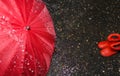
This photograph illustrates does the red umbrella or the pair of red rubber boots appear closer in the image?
the red umbrella

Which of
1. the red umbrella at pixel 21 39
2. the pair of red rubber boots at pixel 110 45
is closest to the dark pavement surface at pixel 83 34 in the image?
the pair of red rubber boots at pixel 110 45

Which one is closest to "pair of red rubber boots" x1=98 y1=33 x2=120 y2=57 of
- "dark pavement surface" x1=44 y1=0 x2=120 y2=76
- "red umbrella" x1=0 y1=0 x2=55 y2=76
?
"dark pavement surface" x1=44 y1=0 x2=120 y2=76

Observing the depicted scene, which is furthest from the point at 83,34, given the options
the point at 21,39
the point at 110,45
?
A: the point at 21,39

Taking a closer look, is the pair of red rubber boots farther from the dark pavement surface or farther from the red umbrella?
the red umbrella

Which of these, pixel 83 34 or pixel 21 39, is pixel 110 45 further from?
pixel 21 39

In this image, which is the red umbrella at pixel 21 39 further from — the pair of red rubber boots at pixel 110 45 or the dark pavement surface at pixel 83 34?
the pair of red rubber boots at pixel 110 45

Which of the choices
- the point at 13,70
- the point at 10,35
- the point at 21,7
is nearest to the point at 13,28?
the point at 10,35

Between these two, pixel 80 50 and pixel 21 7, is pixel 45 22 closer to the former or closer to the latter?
pixel 21 7
